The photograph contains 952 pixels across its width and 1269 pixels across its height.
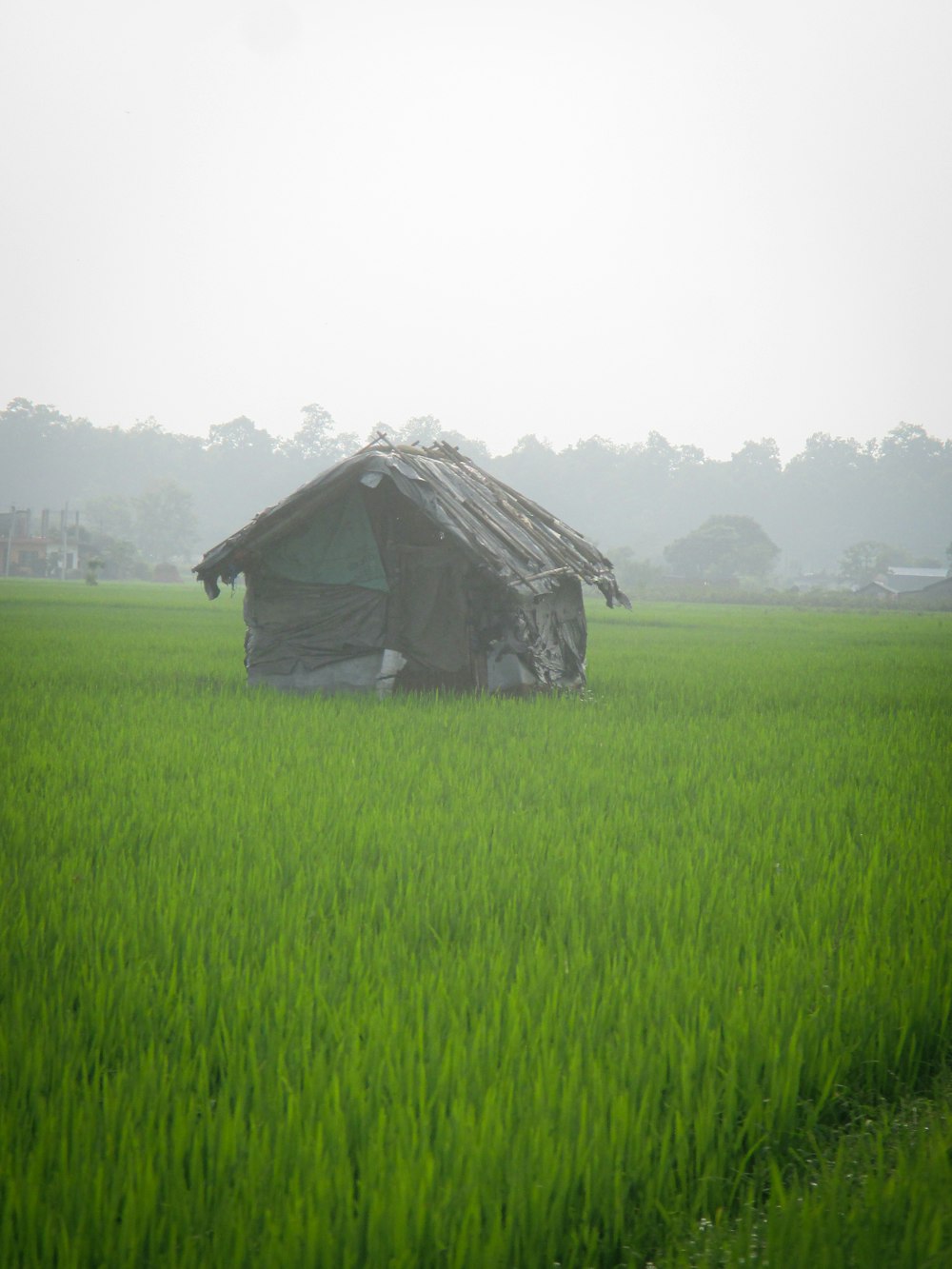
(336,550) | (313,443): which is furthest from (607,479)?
(336,550)

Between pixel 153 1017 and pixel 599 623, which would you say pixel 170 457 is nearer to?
pixel 599 623

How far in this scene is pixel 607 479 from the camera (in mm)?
104125

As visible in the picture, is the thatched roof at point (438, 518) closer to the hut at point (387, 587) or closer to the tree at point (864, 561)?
the hut at point (387, 587)

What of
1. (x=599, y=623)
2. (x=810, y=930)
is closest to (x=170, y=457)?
(x=599, y=623)

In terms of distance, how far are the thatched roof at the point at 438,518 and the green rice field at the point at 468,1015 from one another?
12.5 ft

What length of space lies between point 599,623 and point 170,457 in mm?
92583

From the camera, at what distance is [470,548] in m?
9.66

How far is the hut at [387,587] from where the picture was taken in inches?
395

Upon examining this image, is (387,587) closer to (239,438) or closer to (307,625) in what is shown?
(307,625)

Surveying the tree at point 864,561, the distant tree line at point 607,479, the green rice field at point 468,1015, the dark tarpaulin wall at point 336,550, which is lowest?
the green rice field at point 468,1015

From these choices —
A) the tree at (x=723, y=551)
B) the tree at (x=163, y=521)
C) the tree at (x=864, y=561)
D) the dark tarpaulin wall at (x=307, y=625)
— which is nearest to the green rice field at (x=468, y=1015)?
the dark tarpaulin wall at (x=307, y=625)

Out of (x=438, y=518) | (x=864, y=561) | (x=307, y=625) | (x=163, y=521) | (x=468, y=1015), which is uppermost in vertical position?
(x=163, y=521)

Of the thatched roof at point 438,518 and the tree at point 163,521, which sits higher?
the tree at point 163,521

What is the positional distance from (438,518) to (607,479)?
316 feet
